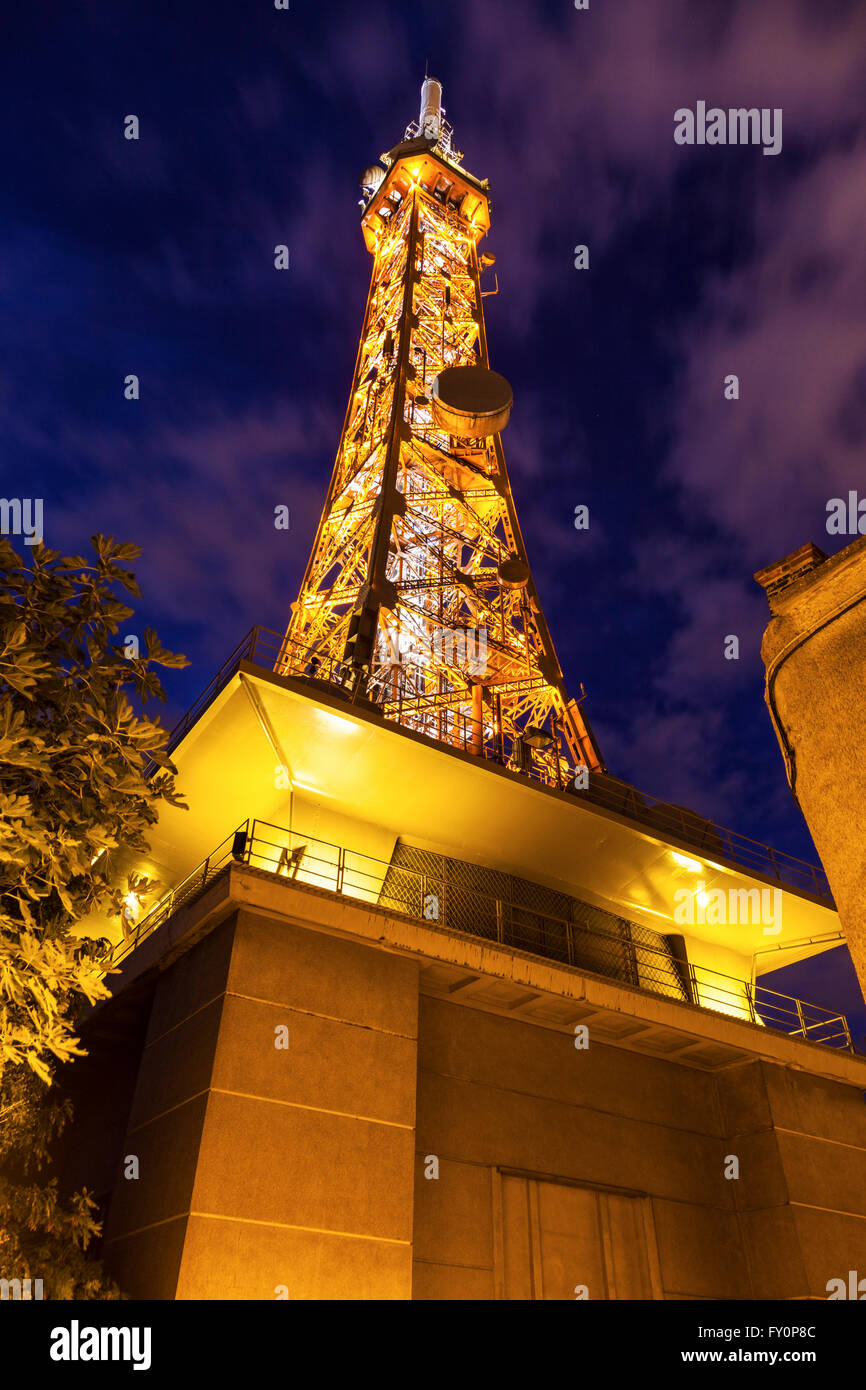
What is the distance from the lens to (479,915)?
15.2 meters

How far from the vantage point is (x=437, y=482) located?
2888 cm

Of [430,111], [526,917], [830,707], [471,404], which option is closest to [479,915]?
[526,917]

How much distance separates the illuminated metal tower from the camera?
2183 centimetres

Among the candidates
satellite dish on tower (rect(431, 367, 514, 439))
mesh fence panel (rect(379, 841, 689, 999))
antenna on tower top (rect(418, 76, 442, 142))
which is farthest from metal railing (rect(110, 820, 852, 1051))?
antenna on tower top (rect(418, 76, 442, 142))

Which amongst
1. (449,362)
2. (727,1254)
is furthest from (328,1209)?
(449,362)

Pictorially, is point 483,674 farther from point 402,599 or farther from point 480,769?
point 480,769

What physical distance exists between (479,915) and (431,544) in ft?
47.8

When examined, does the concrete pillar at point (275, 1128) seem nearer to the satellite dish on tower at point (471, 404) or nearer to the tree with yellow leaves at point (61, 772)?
the tree with yellow leaves at point (61, 772)

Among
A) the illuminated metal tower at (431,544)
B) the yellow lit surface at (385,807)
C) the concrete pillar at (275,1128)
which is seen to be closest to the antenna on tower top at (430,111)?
the illuminated metal tower at (431,544)

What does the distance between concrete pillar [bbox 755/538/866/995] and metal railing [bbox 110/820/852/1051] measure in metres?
9.37

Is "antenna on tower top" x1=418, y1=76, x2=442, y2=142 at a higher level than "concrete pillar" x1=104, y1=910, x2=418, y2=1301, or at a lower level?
higher

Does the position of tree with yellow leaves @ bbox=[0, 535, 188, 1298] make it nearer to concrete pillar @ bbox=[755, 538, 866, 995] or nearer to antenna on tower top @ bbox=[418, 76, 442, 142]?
concrete pillar @ bbox=[755, 538, 866, 995]

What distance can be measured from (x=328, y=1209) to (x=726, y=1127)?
7.90 meters
